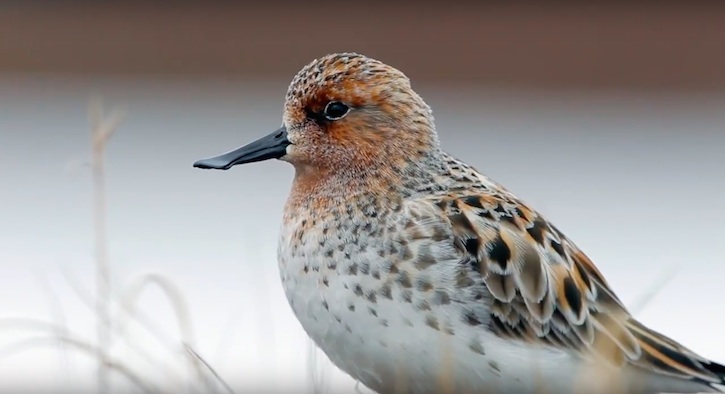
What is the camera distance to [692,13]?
40.0 ft

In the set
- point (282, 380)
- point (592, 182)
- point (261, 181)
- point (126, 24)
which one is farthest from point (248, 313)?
point (126, 24)

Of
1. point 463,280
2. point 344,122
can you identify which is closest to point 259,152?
point 344,122

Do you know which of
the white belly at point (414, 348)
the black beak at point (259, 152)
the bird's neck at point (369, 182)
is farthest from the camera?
the black beak at point (259, 152)

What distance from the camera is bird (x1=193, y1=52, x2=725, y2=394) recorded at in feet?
11.5

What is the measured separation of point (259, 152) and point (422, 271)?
0.69 meters

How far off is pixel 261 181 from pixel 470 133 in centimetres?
209

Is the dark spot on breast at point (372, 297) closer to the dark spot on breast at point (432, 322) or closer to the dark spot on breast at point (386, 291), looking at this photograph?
the dark spot on breast at point (386, 291)

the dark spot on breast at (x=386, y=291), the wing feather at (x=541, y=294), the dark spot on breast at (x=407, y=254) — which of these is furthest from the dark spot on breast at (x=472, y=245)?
the dark spot on breast at (x=386, y=291)

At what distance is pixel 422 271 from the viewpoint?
3.57m

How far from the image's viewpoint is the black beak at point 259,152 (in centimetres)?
400

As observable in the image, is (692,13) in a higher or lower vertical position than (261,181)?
higher

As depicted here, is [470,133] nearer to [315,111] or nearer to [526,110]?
[526,110]

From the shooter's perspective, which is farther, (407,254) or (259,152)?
(259,152)

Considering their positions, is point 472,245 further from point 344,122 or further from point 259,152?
point 259,152
